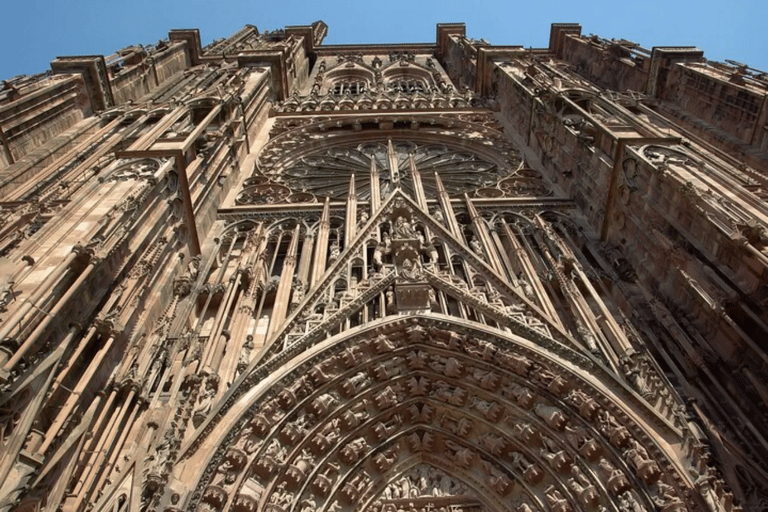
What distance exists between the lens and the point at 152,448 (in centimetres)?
712

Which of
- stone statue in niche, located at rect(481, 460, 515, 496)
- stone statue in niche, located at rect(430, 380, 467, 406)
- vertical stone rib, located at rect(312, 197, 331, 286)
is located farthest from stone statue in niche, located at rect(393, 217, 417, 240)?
stone statue in niche, located at rect(481, 460, 515, 496)

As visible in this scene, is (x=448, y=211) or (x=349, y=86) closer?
(x=448, y=211)

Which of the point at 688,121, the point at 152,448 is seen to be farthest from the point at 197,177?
the point at 688,121

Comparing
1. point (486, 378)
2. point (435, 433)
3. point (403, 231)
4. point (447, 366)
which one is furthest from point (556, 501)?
point (403, 231)

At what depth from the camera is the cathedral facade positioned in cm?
698

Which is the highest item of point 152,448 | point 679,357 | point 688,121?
point 688,121

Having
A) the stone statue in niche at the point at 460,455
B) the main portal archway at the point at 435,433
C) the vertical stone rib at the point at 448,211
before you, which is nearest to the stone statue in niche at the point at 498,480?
the main portal archway at the point at 435,433

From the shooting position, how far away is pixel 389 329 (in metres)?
9.16

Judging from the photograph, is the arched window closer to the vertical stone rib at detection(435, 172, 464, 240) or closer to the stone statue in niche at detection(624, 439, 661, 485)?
the vertical stone rib at detection(435, 172, 464, 240)

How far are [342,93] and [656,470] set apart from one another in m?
22.6

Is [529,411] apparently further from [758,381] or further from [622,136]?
[622,136]

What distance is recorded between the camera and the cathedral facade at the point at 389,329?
6.98 metres

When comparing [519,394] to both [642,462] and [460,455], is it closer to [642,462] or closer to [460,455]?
[460,455]

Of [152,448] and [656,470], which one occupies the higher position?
[656,470]
